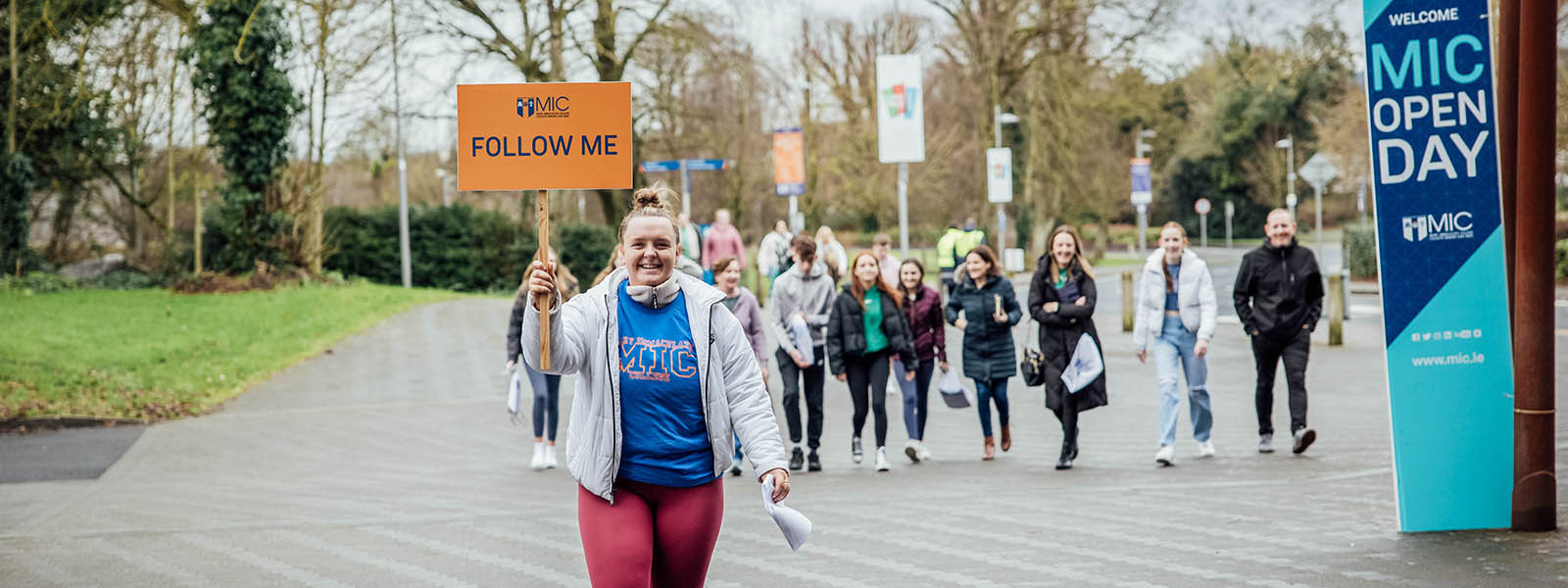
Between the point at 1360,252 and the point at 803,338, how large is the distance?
31.8 meters

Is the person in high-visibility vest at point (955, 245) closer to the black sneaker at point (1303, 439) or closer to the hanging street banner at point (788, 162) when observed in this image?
the hanging street banner at point (788, 162)

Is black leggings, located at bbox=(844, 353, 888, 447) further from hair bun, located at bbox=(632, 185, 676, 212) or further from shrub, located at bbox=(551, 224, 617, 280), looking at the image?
shrub, located at bbox=(551, 224, 617, 280)

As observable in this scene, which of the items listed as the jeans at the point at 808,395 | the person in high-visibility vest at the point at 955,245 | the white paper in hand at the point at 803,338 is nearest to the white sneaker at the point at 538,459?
the jeans at the point at 808,395

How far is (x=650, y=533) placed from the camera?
4.09 meters

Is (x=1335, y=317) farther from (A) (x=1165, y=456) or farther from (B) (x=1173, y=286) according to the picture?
(A) (x=1165, y=456)

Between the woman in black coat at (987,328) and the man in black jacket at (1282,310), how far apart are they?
155 centimetres

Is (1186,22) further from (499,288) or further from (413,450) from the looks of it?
(413,450)

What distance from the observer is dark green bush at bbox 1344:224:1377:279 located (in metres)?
37.5

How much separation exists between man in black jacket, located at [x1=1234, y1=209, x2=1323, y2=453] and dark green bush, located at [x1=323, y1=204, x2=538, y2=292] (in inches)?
1004

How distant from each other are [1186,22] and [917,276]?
29985 millimetres

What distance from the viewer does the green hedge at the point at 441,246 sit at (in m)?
34.1

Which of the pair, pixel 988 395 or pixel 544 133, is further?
pixel 988 395

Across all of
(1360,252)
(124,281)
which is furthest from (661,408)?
(1360,252)

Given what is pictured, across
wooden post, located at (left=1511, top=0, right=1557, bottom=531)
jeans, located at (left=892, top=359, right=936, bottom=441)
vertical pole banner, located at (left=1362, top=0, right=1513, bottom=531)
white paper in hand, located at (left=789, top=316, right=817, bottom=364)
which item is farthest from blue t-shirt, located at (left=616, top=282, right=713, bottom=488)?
jeans, located at (left=892, top=359, right=936, bottom=441)
